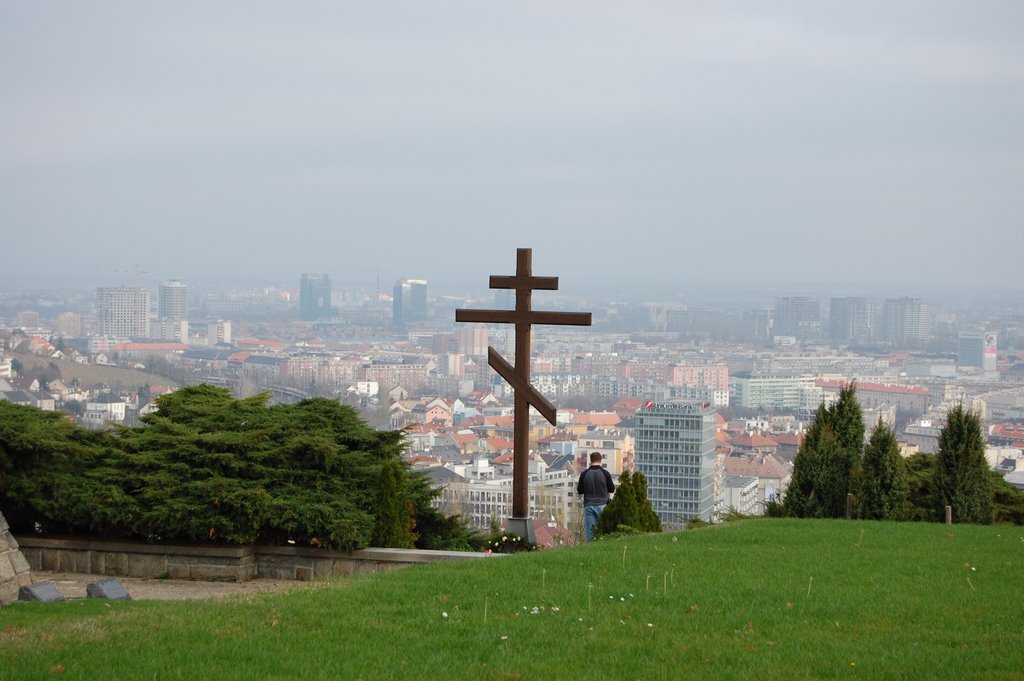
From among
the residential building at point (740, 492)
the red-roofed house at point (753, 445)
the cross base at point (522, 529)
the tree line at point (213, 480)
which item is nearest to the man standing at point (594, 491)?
the cross base at point (522, 529)

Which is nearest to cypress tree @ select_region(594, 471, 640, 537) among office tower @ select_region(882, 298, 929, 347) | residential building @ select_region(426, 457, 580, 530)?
residential building @ select_region(426, 457, 580, 530)

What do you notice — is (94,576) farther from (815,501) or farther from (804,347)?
(804,347)

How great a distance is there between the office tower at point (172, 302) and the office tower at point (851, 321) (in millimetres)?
34097

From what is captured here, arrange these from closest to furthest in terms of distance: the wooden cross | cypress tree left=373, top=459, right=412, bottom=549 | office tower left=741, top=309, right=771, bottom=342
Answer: cypress tree left=373, top=459, right=412, bottom=549 < the wooden cross < office tower left=741, top=309, right=771, bottom=342

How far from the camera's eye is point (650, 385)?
4278 centimetres

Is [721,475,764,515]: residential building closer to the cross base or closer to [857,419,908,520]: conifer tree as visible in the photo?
[857,419,908,520]: conifer tree

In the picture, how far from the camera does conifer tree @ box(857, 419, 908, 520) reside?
13.2m

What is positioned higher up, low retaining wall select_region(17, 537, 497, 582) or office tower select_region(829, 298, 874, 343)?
office tower select_region(829, 298, 874, 343)

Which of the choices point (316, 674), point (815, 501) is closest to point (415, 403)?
point (815, 501)

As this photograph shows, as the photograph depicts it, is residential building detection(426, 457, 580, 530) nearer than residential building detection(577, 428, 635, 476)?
Yes

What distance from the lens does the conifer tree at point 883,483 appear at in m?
13.2

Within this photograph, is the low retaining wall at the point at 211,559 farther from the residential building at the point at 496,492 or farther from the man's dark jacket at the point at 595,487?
the residential building at the point at 496,492

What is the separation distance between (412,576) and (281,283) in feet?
248

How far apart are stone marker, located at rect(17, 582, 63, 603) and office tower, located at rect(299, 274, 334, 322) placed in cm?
5849
